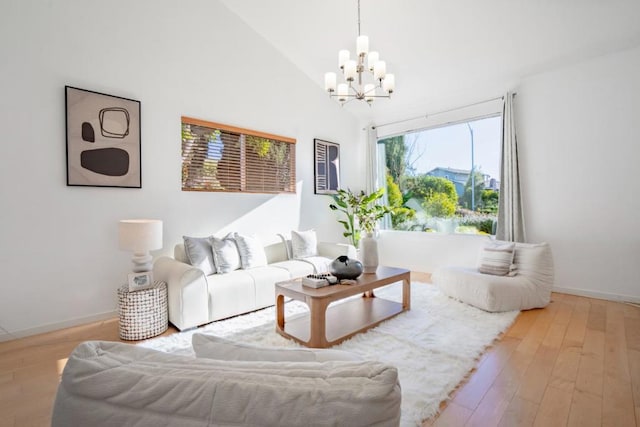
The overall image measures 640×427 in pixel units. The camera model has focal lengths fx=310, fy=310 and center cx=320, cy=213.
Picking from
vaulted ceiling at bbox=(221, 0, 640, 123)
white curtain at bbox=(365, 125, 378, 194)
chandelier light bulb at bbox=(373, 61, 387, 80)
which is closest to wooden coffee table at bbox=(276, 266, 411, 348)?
chandelier light bulb at bbox=(373, 61, 387, 80)

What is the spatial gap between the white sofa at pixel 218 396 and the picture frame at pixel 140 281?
252 cm

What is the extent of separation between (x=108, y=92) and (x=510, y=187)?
5025mm

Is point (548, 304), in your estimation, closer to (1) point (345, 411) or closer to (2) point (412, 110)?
(2) point (412, 110)

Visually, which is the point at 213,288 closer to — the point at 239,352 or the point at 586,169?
the point at 239,352

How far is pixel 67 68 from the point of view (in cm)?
296

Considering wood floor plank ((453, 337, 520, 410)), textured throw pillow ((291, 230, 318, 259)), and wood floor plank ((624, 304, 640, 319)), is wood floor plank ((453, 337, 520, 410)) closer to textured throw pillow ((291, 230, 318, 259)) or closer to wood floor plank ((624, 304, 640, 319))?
wood floor plank ((624, 304, 640, 319))

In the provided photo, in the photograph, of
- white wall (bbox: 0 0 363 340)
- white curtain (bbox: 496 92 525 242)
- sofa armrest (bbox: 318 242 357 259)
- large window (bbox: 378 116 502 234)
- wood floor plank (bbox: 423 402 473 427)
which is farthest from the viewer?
large window (bbox: 378 116 502 234)

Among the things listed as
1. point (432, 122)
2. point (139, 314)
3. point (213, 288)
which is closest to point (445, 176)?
point (432, 122)

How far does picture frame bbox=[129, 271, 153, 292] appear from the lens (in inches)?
111

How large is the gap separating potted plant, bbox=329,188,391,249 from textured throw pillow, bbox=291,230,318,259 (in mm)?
660

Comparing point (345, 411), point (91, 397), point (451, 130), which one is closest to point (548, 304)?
point (451, 130)

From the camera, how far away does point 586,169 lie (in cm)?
387

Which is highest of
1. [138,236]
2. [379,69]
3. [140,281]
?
[379,69]

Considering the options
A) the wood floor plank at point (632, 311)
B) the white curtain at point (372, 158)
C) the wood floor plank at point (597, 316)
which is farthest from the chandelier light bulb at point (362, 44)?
the wood floor plank at point (632, 311)
